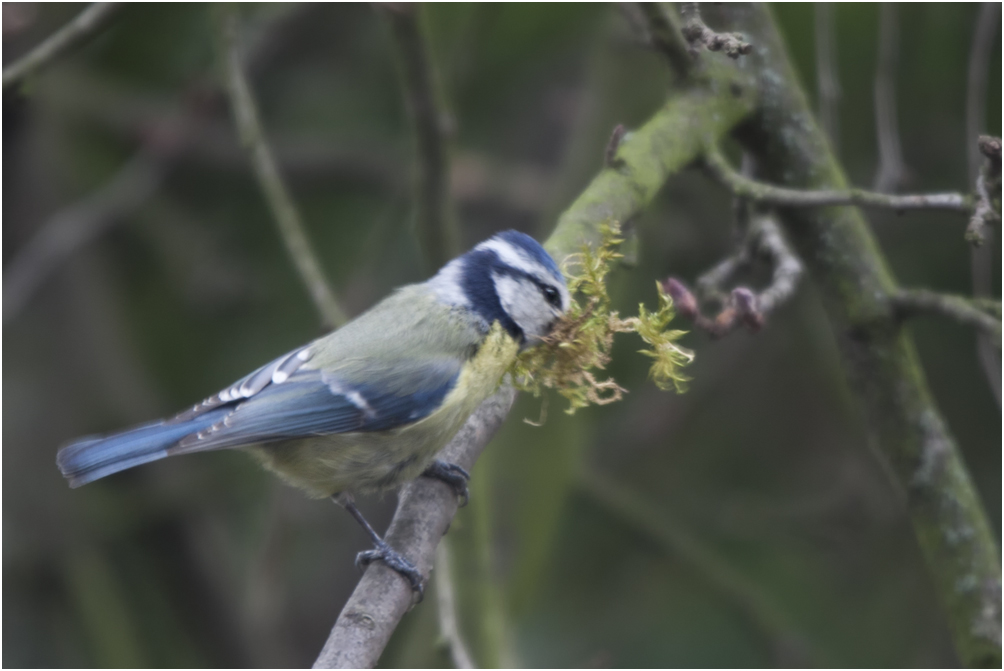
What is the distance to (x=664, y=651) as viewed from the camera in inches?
120

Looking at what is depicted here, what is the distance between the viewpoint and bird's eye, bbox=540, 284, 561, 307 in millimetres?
1799

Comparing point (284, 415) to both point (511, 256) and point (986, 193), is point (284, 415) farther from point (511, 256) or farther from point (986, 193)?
point (986, 193)

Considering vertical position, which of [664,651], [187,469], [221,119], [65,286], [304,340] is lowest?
[664,651]

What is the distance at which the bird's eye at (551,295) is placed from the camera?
5.90 ft

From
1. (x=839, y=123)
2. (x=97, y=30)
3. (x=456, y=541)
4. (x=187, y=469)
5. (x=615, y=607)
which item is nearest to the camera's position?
(x=97, y=30)

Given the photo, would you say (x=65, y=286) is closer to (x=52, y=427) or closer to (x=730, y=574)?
(x=52, y=427)

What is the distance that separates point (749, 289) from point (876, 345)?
0.44m

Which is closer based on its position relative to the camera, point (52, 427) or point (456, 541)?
point (456, 541)

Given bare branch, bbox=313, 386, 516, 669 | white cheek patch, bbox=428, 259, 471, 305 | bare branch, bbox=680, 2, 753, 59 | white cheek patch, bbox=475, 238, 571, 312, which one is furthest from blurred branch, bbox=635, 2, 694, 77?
bare branch, bbox=313, 386, 516, 669

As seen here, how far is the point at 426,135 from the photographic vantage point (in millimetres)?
2258

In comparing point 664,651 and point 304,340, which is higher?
point 304,340

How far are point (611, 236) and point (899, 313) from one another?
717mm

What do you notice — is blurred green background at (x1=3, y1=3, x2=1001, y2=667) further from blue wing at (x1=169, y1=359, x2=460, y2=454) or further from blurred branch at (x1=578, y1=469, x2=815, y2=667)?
blue wing at (x1=169, y1=359, x2=460, y2=454)

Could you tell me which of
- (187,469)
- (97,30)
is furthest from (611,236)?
(187,469)
